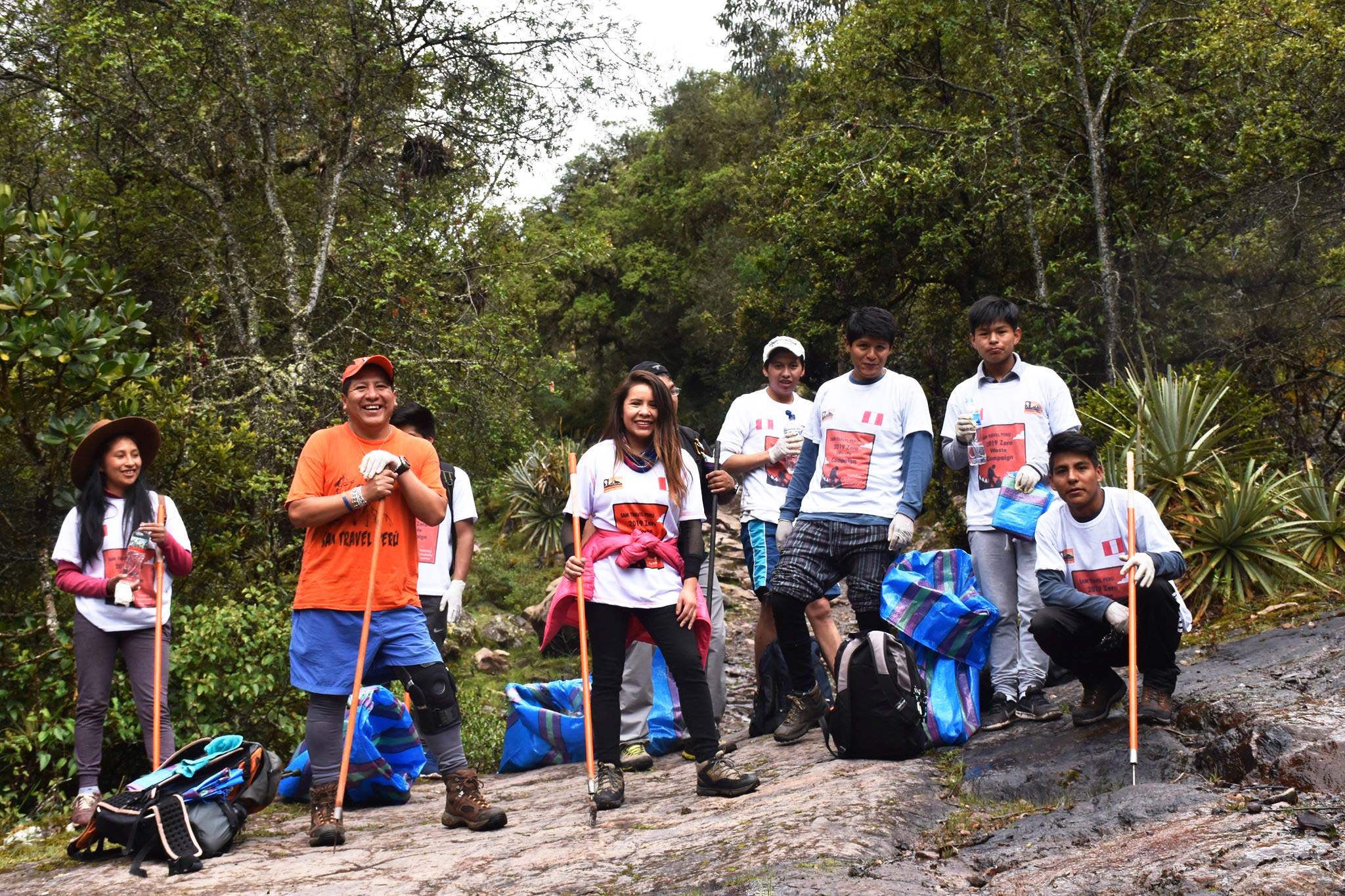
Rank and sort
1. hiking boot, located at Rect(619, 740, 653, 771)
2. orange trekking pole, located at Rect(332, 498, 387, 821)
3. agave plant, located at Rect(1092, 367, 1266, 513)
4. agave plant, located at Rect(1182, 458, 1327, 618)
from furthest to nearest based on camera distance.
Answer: agave plant, located at Rect(1092, 367, 1266, 513)
agave plant, located at Rect(1182, 458, 1327, 618)
hiking boot, located at Rect(619, 740, 653, 771)
orange trekking pole, located at Rect(332, 498, 387, 821)

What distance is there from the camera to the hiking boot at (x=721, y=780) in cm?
459

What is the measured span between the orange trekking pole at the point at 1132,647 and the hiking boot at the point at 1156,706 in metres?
0.03

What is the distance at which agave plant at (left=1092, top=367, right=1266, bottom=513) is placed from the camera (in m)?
7.95

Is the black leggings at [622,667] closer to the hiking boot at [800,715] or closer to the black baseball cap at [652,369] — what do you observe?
the hiking boot at [800,715]

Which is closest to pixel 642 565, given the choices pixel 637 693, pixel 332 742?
pixel 332 742

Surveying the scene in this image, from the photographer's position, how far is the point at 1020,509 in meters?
5.27

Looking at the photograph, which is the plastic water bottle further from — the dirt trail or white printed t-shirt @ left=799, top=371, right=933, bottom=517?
the dirt trail

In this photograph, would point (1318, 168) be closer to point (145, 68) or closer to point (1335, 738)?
point (1335, 738)

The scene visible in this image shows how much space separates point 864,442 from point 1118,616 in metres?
1.39

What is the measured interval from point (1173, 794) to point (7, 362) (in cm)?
589

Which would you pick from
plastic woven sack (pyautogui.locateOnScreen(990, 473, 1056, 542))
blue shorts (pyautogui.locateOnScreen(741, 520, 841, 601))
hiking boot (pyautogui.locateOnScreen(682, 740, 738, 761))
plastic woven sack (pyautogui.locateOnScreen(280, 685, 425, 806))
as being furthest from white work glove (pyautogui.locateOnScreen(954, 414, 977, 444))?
plastic woven sack (pyautogui.locateOnScreen(280, 685, 425, 806))

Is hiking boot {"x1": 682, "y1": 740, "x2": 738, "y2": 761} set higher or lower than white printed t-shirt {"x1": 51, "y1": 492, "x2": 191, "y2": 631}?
lower

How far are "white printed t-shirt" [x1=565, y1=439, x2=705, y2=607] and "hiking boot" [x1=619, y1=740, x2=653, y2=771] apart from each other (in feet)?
4.98

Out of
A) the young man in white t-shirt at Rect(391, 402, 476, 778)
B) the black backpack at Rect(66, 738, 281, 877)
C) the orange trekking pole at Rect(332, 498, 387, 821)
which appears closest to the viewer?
the black backpack at Rect(66, 738, 281, 877)
